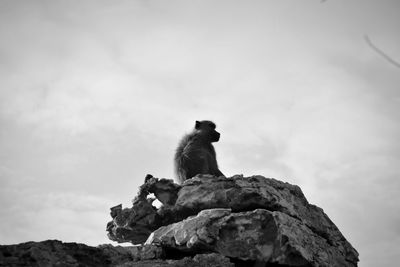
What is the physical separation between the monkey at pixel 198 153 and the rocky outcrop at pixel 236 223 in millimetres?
2365

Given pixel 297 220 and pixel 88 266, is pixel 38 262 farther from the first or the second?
pixel 297 220

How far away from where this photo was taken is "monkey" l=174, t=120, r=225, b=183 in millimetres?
11891

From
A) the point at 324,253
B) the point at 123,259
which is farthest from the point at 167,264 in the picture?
the point at 324,253

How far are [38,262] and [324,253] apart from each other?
502 centimetres

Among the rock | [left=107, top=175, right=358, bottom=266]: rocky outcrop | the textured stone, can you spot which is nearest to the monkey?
[left=107, top=175, right=358, bottom=266]: rocky outcrop

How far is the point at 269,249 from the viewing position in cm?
701

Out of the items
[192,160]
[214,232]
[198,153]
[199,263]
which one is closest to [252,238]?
[214,232]

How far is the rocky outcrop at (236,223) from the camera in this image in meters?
7.08

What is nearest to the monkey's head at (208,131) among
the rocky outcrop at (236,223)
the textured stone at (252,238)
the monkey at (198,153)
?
the monkey at (198,153)

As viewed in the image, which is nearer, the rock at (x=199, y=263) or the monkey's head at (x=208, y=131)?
the rock at (x=199, y=263)

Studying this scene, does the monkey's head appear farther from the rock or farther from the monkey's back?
the rock

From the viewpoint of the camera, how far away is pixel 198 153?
12.2 metres

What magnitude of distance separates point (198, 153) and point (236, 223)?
498 centimetres

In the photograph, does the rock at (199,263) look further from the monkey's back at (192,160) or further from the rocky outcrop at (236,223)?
the monkey's back at (192,160)
